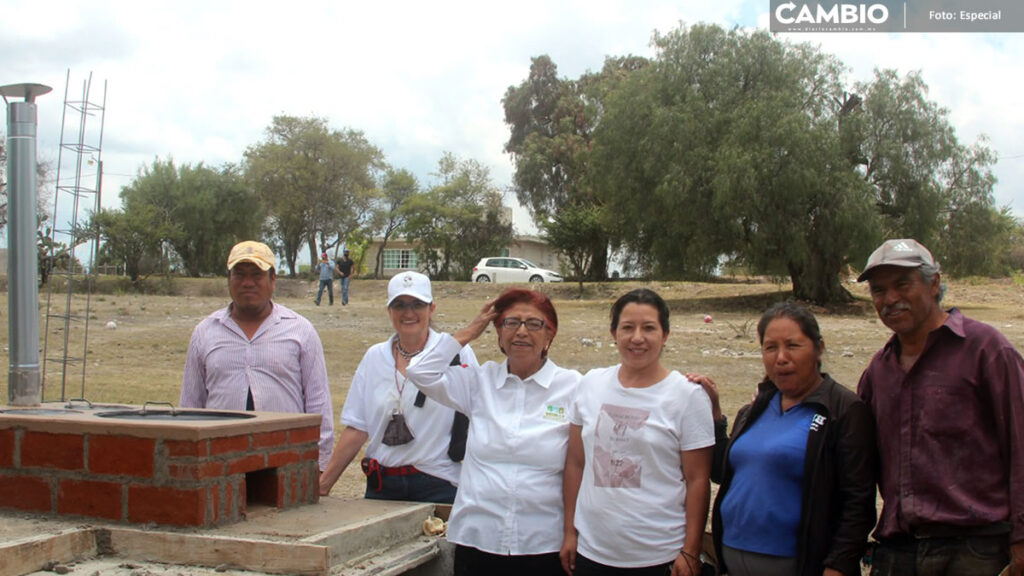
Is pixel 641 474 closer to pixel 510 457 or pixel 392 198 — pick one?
pixel 510 457

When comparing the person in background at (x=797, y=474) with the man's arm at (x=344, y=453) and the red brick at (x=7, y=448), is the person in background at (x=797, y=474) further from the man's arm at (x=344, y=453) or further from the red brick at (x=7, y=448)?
the red brick at (x=7, y=448)

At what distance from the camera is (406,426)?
3.52 m

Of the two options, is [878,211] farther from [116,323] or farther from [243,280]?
[243,280]

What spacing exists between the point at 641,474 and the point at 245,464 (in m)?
1.25

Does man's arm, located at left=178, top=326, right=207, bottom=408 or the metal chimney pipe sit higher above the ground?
the metal chimney pipe

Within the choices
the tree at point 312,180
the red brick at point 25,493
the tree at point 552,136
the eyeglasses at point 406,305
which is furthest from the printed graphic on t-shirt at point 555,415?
the tree at point 312,180

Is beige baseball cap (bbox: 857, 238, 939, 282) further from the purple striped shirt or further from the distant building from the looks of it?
the distant building

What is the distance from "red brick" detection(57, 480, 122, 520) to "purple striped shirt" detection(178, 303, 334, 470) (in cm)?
85

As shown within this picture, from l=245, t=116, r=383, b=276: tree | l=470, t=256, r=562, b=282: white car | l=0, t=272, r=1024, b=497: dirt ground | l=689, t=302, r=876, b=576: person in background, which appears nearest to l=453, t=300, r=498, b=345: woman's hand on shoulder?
l=689, t=302, r=876, b=576: person in background

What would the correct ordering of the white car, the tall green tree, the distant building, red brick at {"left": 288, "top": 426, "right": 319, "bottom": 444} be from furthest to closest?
the distant building
the white car
the tall green tree
red brick at {"left": 288, "top": 426, "right": 319, "bottom": 444}

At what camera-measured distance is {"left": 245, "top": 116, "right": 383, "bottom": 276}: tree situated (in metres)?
44.8

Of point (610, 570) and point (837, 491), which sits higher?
point (837, 491)

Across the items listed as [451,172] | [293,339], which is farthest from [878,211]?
[451,172]

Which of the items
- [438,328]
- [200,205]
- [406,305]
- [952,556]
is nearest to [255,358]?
[406,305]
